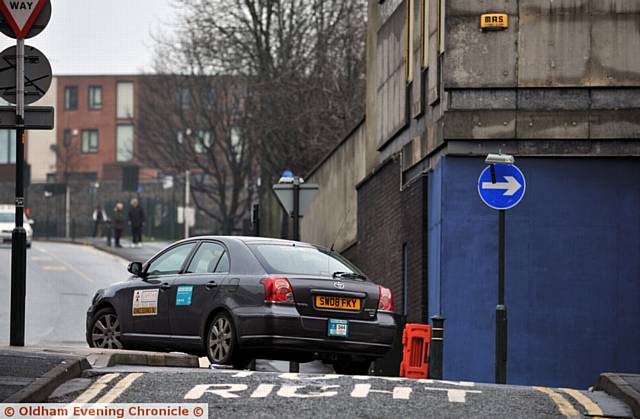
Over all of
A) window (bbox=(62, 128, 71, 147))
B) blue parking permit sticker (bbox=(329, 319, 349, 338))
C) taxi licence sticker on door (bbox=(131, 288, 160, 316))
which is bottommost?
blue parking permit sticker (bbox=(329, 319, 349, 338))

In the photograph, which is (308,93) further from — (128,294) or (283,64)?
(128,294)

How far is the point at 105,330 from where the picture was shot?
17281 mm

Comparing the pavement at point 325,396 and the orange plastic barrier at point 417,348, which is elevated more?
the pavement at point 325,396

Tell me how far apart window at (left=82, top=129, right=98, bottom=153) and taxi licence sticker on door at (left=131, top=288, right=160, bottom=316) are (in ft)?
274

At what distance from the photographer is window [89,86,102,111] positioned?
9888 centimetres

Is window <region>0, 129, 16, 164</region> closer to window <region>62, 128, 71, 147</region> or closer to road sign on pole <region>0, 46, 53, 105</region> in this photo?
window <region>62, 128, 71, 147</region>

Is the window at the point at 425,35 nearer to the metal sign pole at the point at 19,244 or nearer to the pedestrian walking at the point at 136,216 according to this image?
the metal sign pole at the point at 19,244

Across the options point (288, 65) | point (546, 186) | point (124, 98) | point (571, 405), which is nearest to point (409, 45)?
point (546, 186)

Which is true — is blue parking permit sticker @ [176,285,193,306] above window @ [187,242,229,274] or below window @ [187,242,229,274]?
below

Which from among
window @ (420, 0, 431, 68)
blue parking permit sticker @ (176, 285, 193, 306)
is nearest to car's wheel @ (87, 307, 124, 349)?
blue parking permit sticker @ (176, 285, 193, 306)

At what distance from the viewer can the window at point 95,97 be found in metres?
98.9

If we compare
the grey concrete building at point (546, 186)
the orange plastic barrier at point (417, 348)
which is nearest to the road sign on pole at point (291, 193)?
the grey concrete building at point (546, 186)

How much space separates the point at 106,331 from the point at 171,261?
1262 mm

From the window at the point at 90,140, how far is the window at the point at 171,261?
83.3m
